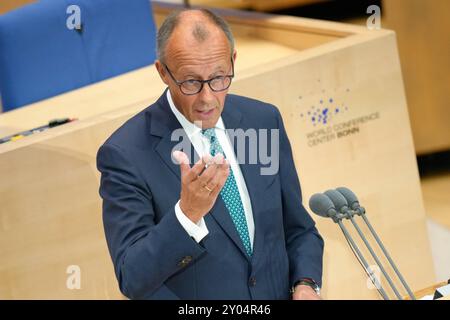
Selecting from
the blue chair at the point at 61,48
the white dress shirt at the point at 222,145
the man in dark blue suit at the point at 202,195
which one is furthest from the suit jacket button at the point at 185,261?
the blue chair at the point at 61,48

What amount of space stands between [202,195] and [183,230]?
0.43ft

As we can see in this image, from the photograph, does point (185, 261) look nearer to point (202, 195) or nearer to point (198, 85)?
point (202, 195)

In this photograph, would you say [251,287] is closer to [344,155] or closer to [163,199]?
[163,199]

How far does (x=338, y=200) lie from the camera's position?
250cm

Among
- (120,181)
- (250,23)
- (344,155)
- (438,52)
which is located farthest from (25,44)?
(438,52)

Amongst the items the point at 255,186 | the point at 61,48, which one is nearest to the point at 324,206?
the point at 255,186

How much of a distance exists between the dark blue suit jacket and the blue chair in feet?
6.05

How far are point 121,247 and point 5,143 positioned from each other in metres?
1.10

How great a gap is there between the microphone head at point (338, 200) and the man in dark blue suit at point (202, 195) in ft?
0.61

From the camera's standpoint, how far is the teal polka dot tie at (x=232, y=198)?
2.57 metres

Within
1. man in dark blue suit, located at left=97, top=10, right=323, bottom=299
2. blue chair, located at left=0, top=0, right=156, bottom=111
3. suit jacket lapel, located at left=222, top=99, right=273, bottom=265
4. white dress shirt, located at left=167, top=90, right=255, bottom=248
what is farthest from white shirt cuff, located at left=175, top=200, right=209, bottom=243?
blue chair, located at left=0, top=0, right=156, bottom=111

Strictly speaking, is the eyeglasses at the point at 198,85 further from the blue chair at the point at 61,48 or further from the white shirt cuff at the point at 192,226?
the blue chair at the point at 61,48

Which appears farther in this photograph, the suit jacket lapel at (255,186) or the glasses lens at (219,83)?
the suit jacket lapel at (255,186)

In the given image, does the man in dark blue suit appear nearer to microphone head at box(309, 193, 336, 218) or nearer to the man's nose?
the man's nose
